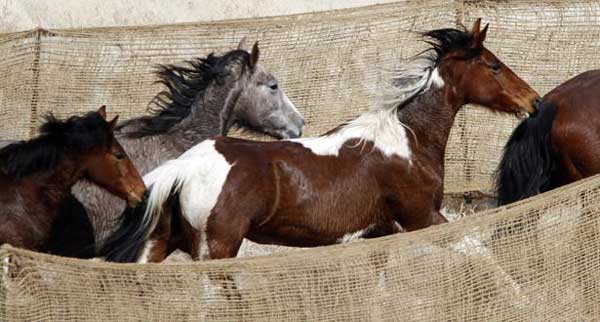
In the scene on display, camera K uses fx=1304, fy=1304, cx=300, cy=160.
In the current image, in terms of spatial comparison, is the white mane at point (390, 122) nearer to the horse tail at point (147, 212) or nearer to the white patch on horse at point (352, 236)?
the white patch on horse at point (352, 236)

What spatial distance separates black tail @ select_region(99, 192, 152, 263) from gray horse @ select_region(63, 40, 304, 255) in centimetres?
63

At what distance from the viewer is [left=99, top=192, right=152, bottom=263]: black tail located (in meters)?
6.34

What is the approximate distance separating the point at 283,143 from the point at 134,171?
783 millimetres

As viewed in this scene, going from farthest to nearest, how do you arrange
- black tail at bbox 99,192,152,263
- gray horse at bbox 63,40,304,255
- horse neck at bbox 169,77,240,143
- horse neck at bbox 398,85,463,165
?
horse neck at bbox 169,77,240,143 < gray horse at bbox 63,40,304,255 < horse neck at bbox 398,85,463,165 < black tail at bbox 99,192,152,263

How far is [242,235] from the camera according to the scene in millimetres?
6301

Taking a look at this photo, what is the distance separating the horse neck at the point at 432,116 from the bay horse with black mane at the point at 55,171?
61.3 inches

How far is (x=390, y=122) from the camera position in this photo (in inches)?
272

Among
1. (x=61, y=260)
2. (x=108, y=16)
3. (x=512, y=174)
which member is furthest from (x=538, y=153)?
(x=108, y=16)

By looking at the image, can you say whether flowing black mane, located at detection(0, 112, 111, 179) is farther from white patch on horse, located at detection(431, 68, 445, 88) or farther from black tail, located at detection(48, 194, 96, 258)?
white patch on horse, located at detection(431, 68, 445, 88)

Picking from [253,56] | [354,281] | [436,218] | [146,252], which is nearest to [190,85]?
[253,56]

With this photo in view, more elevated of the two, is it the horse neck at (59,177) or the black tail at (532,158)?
the horse neck at (59,177)

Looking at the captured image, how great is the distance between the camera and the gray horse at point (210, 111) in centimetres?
725

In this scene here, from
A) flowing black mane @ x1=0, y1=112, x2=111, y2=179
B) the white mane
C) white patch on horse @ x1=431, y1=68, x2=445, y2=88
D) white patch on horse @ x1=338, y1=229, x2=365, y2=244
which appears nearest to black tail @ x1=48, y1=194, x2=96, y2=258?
flowing black mane @ x1=0, y1=112, x2=111, y2=179

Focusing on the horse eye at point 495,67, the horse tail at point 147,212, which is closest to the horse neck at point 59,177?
the horse tail at point 147,212
